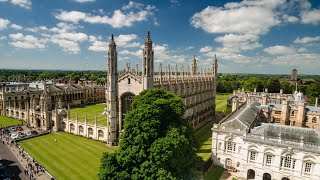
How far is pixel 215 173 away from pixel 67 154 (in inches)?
824

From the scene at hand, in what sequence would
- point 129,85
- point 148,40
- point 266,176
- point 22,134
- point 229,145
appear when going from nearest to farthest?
point 266,176
point 229,145
point 148,40
point 129,85
point 22,134

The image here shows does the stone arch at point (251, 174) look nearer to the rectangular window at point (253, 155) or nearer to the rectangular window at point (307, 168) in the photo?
the rectangular window at point (253, 155)

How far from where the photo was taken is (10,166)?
28328 millimetres

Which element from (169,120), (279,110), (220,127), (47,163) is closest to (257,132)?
(220,127)

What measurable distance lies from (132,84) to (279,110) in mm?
31086

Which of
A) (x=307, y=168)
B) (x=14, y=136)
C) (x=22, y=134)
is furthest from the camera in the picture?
(x=22, y=134)

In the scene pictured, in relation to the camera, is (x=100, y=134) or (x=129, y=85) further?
(x=100, y=134)

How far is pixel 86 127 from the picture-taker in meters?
39.5

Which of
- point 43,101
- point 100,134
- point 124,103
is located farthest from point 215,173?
point 43,101

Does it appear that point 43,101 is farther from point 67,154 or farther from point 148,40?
point 148,40

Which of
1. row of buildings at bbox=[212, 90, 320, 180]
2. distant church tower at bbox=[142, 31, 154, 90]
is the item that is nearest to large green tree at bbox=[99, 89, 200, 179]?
row of buildings at bbox=[212, 90, 320, 180]

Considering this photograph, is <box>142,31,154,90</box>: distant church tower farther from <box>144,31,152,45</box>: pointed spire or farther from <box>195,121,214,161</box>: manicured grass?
<box>195,121,214,161</box>: manicured grass

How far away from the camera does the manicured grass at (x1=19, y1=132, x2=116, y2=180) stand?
26969 millimetres

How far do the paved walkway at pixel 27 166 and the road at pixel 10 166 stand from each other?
15 centimetres
